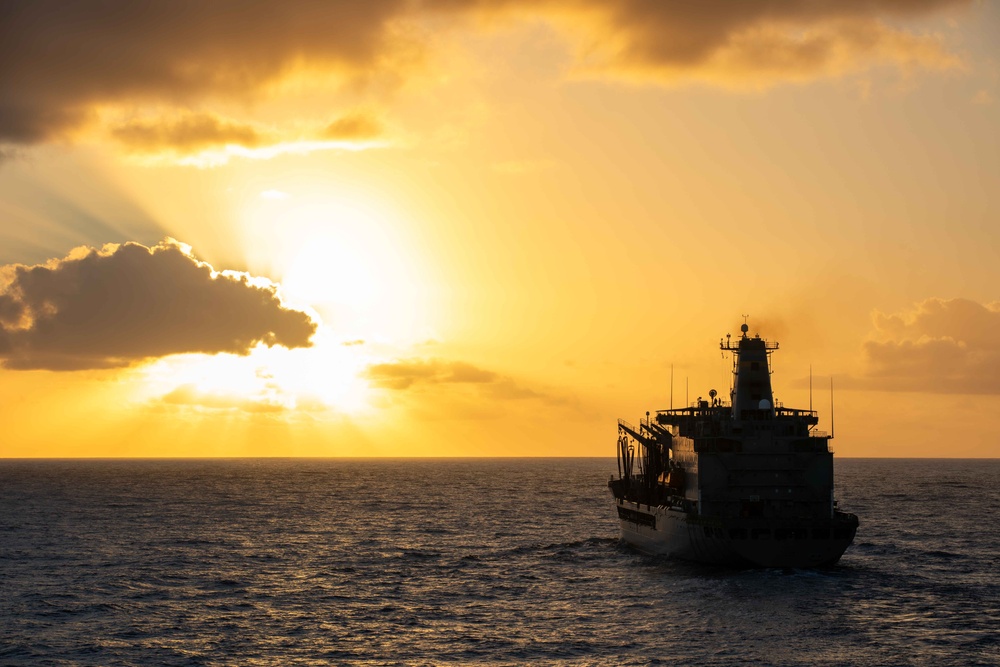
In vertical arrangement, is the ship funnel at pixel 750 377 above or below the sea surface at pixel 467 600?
above

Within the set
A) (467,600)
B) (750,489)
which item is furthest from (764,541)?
(467,600)

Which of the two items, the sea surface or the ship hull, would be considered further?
Answer: the ship hull

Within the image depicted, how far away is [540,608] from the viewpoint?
223 ft

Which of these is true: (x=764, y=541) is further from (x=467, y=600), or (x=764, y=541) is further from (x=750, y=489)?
(x=467, y=600)

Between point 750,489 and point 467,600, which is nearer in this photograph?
A: point 467,600

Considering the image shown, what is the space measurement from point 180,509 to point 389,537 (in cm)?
5809

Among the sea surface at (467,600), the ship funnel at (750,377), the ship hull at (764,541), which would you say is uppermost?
the ship funnel at (750,377)

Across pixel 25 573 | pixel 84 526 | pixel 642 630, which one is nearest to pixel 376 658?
pixel 642 630

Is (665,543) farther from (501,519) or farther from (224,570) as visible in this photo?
(501,519)

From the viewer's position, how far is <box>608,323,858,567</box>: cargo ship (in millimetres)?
78000

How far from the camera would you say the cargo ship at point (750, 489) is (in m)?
78.0

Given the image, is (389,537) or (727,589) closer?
(727,589)

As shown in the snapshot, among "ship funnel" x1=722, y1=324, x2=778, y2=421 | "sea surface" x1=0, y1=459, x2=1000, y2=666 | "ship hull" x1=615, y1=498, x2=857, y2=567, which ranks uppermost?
"ship funnel" x1=722, y1=324, x2=778, y2=421

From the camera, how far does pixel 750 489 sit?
82.1 meters
